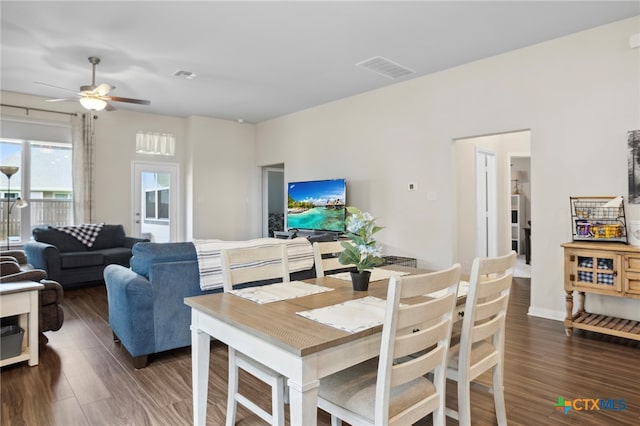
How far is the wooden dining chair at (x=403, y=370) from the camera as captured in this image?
4.12 feet

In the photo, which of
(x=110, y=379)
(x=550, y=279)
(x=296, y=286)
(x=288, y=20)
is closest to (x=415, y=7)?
(x=288, y=20)

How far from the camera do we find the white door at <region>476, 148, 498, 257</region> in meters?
5.98

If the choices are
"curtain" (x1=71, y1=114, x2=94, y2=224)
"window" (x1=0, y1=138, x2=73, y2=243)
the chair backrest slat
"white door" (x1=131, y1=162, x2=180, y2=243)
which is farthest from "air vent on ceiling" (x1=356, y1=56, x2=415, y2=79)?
"window" (x1=0, y1=138, x2=73, y2=243)

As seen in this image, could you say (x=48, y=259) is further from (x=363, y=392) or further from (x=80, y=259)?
(x=363, y=392)

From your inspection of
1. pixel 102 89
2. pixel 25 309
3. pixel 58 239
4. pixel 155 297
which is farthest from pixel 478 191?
pixel 58 239

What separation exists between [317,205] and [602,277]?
3.91 m

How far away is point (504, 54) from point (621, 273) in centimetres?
255

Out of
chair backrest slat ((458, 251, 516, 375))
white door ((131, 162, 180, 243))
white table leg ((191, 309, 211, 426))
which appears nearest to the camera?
chair backrest slat ((458, 251, 516, 375))

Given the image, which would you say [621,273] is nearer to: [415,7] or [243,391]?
[415,7]

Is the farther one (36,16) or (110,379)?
(36,16)

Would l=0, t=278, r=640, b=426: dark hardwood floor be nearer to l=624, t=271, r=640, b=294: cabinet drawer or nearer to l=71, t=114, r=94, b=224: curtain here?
l=624, t=271, r=640, b=294: cabinet drawer

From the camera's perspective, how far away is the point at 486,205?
20.5ft

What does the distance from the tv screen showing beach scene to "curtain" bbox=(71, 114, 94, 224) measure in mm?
3384

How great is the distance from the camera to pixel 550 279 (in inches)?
152
